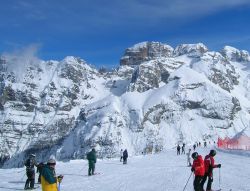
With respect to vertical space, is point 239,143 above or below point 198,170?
above

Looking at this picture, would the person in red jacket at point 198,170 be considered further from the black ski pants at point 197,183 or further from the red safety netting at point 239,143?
the red safety netting at point 239,143

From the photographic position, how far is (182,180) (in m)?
27.1

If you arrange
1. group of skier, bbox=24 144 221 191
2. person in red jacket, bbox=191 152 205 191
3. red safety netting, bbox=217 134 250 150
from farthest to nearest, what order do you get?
1. red safety netting, bbox=217 134 250 150
2. person in red jacket, bbox=191 152 205 191
3. group of skier, bbox=24 144 221 191

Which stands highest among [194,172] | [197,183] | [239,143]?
[239,143]

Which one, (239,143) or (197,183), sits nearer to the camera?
(197,183)

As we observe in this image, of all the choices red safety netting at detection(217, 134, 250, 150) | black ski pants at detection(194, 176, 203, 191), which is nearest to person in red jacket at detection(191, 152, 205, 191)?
black ski pants at detection(194, 176, 203, 191)

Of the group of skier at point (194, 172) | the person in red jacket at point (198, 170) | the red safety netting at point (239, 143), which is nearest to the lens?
the group of skier at point (194, 172)

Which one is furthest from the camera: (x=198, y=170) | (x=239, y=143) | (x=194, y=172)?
(x=239, y=143)

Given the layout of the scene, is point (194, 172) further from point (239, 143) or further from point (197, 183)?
point (239, 143)

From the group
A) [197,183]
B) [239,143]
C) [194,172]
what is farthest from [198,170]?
[239,143]

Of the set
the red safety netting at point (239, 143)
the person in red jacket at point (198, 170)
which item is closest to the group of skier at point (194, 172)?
the person in red jacket at point (198, 170)

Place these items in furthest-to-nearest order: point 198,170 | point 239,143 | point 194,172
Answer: point 239,143 → point 194,172 → point 198,170

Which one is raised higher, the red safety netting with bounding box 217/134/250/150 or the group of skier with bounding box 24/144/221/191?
the red safety netting with bounding box 217/134/250/150

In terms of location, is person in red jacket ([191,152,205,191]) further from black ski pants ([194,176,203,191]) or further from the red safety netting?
the red safety netting
